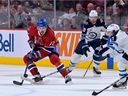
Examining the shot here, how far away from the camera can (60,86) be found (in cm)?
900

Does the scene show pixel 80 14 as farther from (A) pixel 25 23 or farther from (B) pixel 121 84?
(B) pixel 121 84

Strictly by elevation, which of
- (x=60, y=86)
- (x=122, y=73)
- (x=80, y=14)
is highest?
(x=80, y=14)

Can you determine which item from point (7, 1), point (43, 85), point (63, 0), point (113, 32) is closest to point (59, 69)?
point (43, 85)

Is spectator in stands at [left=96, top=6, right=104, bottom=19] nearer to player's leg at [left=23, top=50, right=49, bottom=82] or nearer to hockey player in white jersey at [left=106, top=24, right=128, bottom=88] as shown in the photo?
player's leg at [left=23, top=50, right=49, bottom=82]

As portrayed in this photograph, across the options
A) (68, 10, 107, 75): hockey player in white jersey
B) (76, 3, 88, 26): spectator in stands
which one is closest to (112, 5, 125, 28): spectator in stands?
(76, 3, 88, 26): spectator in stands

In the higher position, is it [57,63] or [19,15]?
[19,15]

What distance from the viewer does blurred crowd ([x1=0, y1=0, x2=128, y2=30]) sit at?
39.8ft

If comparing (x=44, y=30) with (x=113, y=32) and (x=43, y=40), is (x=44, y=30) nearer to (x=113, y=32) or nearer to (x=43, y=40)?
(x=43, y=40)

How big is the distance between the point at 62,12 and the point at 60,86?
14.0 feet

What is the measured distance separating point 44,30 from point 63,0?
3874mm

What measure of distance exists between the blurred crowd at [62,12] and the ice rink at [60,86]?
149cm

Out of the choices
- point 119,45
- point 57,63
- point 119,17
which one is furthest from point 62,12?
point 119,45

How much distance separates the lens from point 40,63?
1287 centimetres

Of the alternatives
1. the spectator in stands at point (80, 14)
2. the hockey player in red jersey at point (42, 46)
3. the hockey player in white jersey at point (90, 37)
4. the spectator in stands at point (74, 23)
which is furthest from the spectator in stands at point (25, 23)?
the hockey player in red jersey at point (42, 46)
